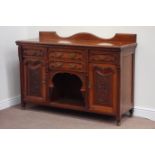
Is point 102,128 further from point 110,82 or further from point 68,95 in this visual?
point 68,95

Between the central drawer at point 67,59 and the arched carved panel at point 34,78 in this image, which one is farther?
the arched carved panel at point 34,78

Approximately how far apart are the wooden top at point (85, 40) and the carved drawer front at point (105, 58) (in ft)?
0.36

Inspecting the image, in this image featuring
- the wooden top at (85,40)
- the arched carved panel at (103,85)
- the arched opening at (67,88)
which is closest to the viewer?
the arched carved panel at (103,85)

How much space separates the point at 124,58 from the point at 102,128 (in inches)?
30.0

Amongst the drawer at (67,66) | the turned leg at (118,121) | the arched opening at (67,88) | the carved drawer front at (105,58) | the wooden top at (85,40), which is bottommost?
the turned leg at (118,121)

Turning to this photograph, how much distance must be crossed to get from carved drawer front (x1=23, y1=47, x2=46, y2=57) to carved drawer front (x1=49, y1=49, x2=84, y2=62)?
11 centimetres

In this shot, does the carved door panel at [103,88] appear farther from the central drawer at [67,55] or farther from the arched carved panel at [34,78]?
the arched carved panel at [34,78]

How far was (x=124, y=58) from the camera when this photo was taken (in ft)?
11.7

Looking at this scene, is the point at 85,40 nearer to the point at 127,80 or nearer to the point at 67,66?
→ the point at 67,66

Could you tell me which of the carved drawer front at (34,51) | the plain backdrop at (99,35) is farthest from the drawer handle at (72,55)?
the plain backdrop at (99,35)

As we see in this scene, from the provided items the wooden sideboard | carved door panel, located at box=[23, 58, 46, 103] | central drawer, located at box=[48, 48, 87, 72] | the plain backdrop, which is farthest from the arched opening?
the plain backdrop

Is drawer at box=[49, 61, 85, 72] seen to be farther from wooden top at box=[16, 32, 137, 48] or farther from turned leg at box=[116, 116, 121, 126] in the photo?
turned leg at box=[116, 116, 121, 126]

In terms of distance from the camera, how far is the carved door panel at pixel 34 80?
3979 mm
